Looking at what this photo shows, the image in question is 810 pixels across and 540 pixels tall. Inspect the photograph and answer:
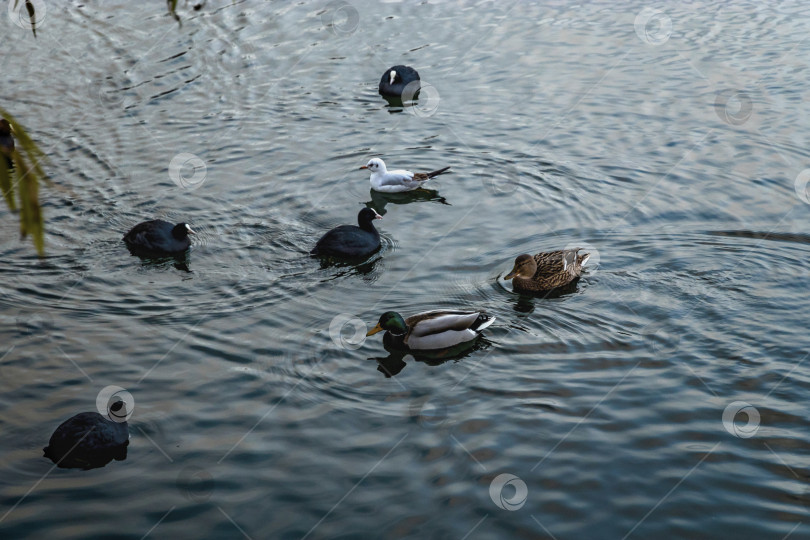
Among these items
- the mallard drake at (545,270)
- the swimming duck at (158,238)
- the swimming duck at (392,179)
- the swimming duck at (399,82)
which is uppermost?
the swimming duck at (399,82)

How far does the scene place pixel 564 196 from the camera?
42.5ft

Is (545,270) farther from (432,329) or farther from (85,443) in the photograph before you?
(85,443)

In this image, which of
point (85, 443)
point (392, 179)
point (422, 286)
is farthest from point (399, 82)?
point (85, 443)

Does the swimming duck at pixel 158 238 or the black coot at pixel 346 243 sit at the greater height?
the swimming duck at pixel 158 238

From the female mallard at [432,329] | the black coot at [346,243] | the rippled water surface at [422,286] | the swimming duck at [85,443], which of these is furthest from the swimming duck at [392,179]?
the swimming duck at [85,443]

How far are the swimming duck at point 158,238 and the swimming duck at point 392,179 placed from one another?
356 cm

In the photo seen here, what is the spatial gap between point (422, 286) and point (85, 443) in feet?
15.7

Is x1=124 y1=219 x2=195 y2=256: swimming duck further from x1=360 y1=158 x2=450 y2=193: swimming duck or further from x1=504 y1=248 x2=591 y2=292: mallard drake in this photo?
x1=504 y1=248 x2=591 y2=292: mallard drake

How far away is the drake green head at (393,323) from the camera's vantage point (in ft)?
30.7

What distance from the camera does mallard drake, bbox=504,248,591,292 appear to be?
1034 cm

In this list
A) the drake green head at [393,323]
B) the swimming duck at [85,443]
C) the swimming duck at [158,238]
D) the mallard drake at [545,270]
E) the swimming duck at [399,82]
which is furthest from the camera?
the swimming duck at [399,82]

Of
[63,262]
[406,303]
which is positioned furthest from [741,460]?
[63,262]

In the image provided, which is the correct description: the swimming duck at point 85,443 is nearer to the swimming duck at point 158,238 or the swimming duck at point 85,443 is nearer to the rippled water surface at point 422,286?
the rippled water surface at point 422,286

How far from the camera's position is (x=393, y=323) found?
9.36m
